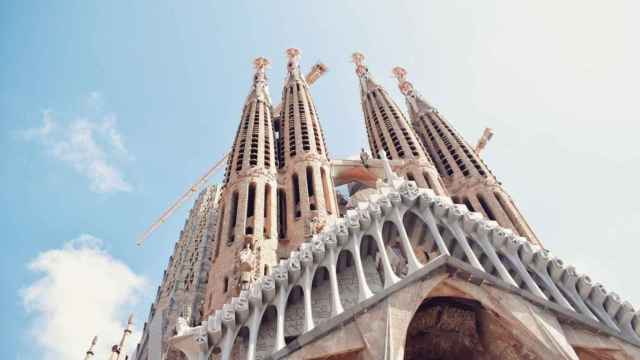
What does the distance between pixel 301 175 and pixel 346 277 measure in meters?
9.81

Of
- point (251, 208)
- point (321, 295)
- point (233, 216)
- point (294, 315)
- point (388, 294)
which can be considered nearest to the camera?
point (388, 294)

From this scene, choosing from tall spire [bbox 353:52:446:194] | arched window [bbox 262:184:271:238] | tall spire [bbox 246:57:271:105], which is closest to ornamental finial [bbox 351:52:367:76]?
tall spire [bbox 353:52:446:194]

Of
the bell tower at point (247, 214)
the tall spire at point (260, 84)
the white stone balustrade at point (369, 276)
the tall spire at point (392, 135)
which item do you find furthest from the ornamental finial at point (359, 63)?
the white stone balustrade at point (369, 276)

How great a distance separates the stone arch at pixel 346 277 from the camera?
13484 millimetres

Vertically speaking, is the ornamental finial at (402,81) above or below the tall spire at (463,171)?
above

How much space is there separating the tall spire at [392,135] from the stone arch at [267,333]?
12.9m

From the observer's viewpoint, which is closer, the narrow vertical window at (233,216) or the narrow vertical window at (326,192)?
the narrow vertical window at (233,216)

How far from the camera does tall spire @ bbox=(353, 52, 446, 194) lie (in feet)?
83.4

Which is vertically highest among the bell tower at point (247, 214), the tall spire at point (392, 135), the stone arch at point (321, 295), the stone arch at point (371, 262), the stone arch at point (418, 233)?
the tall spire at point (392, 135)

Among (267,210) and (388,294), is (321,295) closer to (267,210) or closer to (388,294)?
(388,294)

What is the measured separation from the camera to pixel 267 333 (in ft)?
41.1

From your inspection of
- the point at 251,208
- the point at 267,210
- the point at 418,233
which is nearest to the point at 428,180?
the point at 267,210

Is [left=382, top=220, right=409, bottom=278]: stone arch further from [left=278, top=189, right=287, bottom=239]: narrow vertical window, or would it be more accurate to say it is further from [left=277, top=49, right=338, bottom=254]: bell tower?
[left=278, top=189, right=287, bottom=239]: narrow vertical window

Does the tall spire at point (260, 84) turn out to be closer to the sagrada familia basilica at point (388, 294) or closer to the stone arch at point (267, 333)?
the sagrada familia basilica at point (388, 294)
